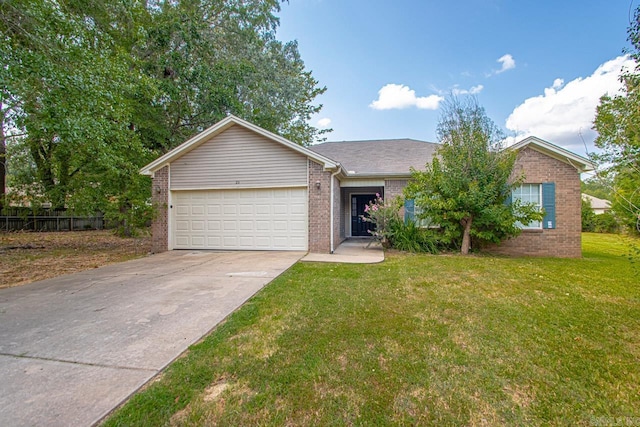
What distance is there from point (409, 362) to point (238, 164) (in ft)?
27.5

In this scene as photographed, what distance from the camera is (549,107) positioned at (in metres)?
15.1

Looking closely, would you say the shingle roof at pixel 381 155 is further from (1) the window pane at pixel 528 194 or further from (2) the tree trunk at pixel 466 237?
(1) the window pane at pixel 528 194

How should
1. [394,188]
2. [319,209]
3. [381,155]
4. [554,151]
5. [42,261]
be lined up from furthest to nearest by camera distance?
[381,155], [394,188], [319,209], [554,151], [42,261]

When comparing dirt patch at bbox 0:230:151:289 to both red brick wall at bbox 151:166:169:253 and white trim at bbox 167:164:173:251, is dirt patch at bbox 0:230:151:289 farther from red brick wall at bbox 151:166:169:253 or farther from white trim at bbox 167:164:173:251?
white trim at bbox 167:164:173:251

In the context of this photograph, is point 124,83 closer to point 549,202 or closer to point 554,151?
point 554,151

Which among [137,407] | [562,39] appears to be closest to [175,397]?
[137,407]

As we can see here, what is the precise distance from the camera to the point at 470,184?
807 centimetres

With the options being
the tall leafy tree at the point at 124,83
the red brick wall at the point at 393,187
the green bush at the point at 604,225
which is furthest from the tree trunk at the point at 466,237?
the green bush at the point at 604,225

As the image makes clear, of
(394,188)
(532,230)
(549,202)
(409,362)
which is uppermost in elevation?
(394,188)

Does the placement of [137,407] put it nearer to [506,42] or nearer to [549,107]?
A: [506,42]

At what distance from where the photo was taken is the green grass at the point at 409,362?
6.54 feet

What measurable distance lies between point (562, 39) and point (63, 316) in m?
16.2

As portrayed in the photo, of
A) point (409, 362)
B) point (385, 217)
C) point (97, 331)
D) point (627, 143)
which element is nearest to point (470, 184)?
point (385, 217)

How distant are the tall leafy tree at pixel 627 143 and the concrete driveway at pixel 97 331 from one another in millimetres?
5141
